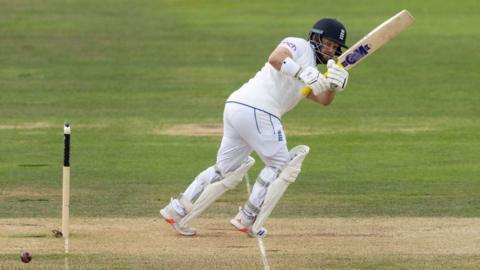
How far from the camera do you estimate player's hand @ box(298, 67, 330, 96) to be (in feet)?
33.0

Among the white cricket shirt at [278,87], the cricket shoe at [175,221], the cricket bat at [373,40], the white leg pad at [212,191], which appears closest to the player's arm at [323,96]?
the white cricket shirt at [278,87]

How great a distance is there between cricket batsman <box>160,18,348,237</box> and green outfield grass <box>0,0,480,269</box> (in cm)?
112

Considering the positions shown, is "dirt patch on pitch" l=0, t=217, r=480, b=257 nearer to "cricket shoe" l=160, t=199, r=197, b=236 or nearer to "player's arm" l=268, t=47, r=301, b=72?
"cricket shoe" l=160, t=199, r=197, b=236

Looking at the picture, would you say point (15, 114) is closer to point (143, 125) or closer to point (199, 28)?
point (143, 125)

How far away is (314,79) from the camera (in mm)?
10070

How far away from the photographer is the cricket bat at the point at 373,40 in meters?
10.6

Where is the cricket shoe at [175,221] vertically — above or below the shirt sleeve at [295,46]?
below

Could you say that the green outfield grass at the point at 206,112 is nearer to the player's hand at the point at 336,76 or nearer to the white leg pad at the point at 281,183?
the white leg pad at the point at 281,183

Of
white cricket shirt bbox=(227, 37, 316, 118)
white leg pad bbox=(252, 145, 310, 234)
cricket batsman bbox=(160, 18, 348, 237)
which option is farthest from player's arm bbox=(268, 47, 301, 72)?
white leg pad bbox=(252, 145, 310, 234)

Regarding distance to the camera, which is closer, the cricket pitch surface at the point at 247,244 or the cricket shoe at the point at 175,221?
the cricket pitch surface at the point at 247,244

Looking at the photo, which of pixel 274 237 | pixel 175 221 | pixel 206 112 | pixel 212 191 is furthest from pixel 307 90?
pixel 206 112

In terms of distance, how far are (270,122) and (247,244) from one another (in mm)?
996

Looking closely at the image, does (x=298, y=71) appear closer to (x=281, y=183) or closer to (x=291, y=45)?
(x=291, y=45)

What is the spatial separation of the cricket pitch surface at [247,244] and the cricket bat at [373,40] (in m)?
1.45
